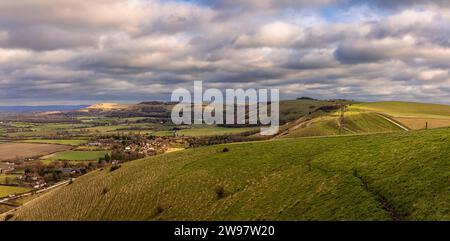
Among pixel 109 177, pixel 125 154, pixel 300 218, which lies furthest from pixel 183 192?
pixel 125 154

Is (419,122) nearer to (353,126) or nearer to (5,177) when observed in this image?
(353,126)

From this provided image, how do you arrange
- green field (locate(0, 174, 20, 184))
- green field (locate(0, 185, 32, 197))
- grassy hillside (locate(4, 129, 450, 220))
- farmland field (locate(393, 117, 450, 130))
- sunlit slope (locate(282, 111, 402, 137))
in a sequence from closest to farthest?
grassy hillside (locate(4, 129, 450, 220)) < green field (locate(0, 185, 32, 197)) < farmland field (locate(393, 117, 450, 130)) < sunlit slope (locate(282, 111, 402, 137)) < green field (locate(0, 174, 20, 184))

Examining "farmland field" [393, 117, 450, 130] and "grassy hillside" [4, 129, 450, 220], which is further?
"farmland field" [393, 117, 450, 130]

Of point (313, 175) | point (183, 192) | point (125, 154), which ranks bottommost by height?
point (125, 154)

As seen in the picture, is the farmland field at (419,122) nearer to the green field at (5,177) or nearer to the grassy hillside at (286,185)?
the grassy hillside at (286,185)

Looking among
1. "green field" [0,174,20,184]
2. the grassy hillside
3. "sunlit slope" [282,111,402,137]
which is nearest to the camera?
the grassy hillside

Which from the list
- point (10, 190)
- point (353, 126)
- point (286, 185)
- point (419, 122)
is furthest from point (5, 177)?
point (419, 122)

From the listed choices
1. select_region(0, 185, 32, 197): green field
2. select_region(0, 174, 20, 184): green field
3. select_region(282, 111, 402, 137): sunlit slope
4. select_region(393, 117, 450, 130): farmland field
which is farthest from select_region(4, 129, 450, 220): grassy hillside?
select_region(393, 117, 450, 130): farmland field

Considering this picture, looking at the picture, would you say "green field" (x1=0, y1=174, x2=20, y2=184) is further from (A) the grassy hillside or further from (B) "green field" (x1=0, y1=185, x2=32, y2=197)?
(A) the grassy hillside
